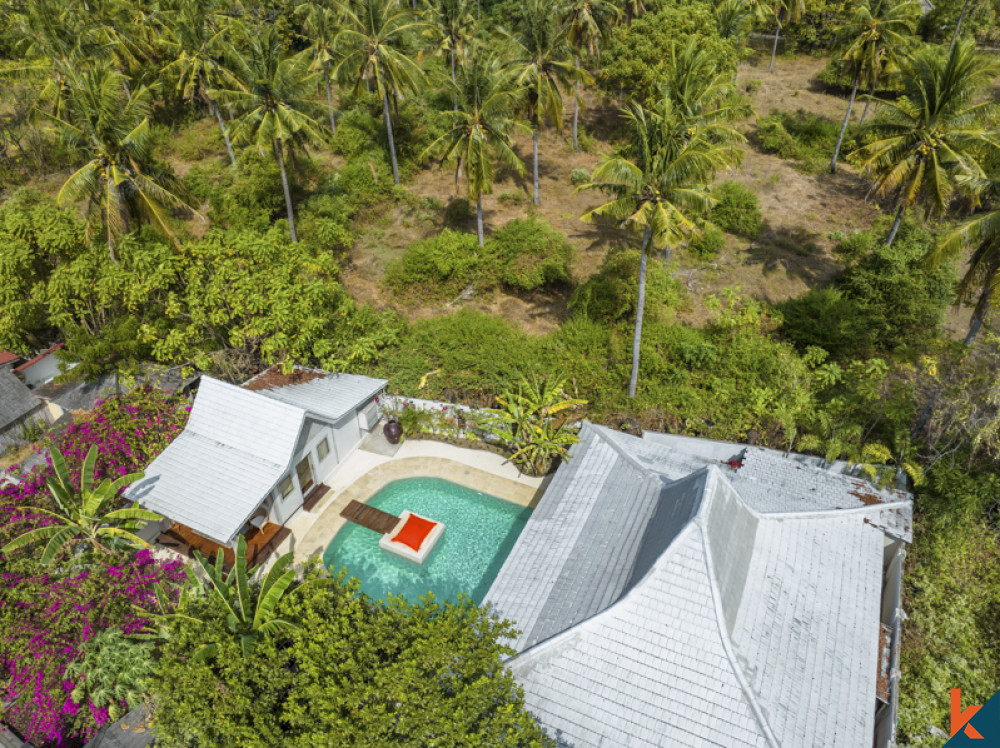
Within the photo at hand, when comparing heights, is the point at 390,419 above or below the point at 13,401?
below

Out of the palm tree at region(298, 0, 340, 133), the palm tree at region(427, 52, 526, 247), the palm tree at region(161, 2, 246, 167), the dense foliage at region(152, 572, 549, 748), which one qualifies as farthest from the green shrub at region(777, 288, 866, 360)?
the palm tree at region(161, 2, 246, 167)

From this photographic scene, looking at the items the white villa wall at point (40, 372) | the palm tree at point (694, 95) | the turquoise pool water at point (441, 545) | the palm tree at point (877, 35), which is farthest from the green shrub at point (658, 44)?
the white villa wall at point (40, 372)

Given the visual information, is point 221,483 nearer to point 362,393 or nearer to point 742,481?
point 362,393

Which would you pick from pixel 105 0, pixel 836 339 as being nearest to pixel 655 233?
pixel 836 339

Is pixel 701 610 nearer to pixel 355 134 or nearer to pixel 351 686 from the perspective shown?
pixel 351 686

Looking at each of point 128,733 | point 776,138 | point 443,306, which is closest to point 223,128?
point 443,306
